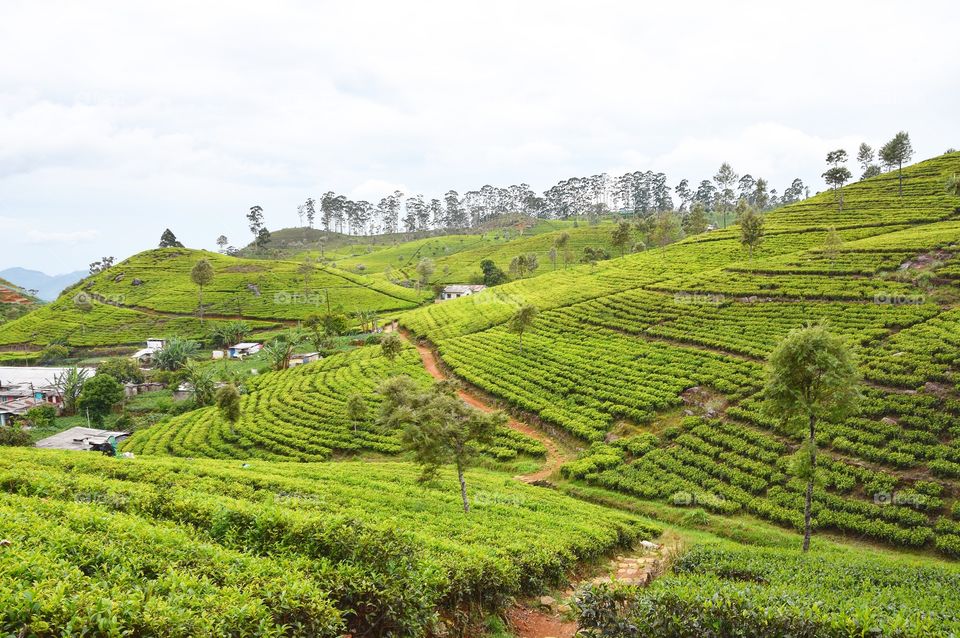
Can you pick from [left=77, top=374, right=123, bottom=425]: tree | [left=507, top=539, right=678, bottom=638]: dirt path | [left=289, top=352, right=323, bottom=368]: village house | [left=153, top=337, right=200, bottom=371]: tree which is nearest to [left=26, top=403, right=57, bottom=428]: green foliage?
[left=77, top=374, right=123, bottom=425]: tree

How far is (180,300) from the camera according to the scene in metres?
101

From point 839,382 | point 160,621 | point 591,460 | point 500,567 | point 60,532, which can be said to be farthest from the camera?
point 591,460

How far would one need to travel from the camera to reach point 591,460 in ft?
90.9

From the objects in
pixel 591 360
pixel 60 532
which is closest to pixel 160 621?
pixel 60 532

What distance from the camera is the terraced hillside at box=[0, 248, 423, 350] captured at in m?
88.9

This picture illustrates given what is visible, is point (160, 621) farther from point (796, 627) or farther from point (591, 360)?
point (591, 360)

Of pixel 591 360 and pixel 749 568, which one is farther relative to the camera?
pixel 591 360

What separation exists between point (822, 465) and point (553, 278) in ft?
190

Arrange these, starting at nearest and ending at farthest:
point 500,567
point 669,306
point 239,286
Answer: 1. point 500,567
2. point 669,306
3. point 239,286

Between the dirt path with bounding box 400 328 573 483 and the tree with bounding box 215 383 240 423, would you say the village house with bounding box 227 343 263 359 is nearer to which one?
the dirt path with bounding box 400 328 573 483

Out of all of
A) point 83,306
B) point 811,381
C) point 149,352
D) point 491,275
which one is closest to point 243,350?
point 149,352

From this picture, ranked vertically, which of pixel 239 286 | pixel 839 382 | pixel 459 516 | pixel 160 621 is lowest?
pixel 459 516

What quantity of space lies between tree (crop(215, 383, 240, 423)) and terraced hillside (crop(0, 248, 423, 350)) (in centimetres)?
5678

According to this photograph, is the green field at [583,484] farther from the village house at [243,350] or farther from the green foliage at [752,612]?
the village house at [243,350]
